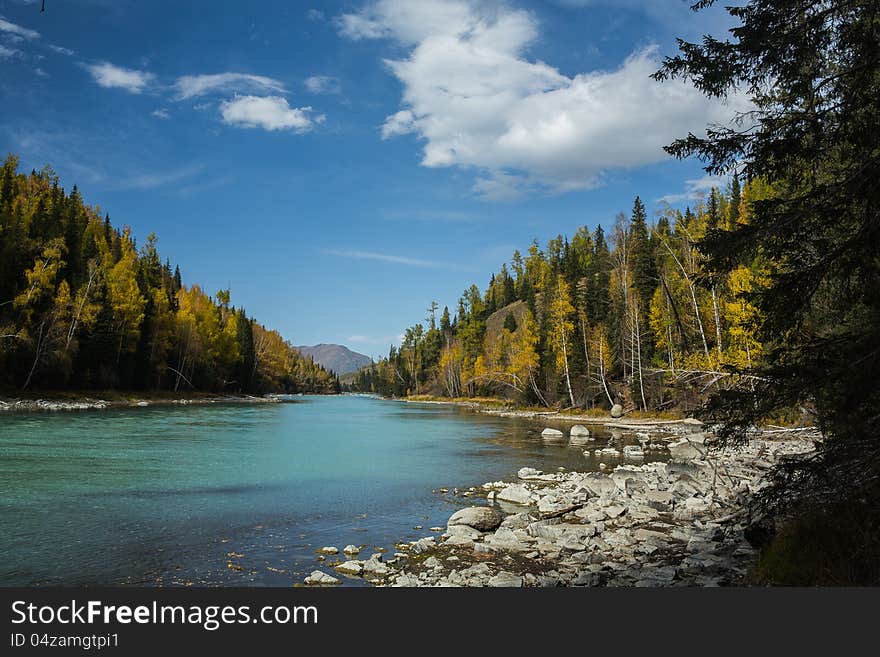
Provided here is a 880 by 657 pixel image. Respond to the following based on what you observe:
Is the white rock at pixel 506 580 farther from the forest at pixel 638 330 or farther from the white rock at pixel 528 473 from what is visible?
the forest at pixel 638 330

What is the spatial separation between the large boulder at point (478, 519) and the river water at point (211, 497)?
0.76m

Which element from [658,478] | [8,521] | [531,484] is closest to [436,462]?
[531,484]

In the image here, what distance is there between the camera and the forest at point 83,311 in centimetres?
4928

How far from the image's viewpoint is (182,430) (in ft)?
112

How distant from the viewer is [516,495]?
15.6 meters

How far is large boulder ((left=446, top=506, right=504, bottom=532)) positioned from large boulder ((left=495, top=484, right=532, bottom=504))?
7.11 feet

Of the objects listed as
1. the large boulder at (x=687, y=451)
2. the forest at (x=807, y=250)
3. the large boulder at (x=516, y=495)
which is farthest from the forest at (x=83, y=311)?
the forest at (x=807, y=250)

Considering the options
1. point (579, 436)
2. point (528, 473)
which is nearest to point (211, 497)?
point (528, 473)

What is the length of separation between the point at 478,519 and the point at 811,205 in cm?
913

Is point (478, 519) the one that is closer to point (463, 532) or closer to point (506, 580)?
point (463, 532)

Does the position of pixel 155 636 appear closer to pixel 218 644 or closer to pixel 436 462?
pixel 218 644

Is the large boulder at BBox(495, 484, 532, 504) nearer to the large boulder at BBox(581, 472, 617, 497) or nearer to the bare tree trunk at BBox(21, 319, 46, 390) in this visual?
the large boulder at BBox(581, 472, 617, 497)

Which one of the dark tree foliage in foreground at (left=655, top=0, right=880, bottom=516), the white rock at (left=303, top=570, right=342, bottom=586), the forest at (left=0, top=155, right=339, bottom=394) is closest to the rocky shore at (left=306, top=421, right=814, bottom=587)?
the white rock at (left=303, top=570, right=342, bottom=586)

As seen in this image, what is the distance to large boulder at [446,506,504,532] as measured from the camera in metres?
12.2
